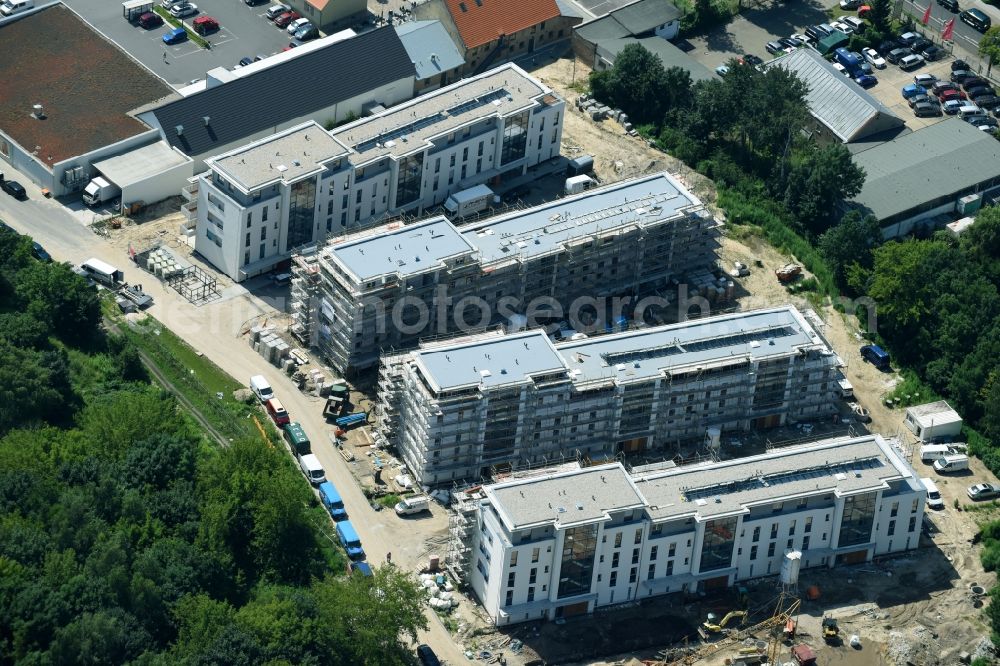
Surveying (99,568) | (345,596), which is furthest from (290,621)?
(99,568)

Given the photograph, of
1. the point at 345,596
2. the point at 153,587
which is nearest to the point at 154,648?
the point at 153,587

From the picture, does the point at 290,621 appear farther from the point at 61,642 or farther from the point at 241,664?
the point at 61,642

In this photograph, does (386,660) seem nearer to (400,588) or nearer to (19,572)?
(400,588)

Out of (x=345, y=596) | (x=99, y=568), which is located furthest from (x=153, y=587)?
(x=345, y=596)

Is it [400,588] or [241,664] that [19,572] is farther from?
[400,588]

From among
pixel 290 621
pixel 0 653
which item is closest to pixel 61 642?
pixel 0 653

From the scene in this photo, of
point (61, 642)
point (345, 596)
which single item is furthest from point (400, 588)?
point (61, 642)
